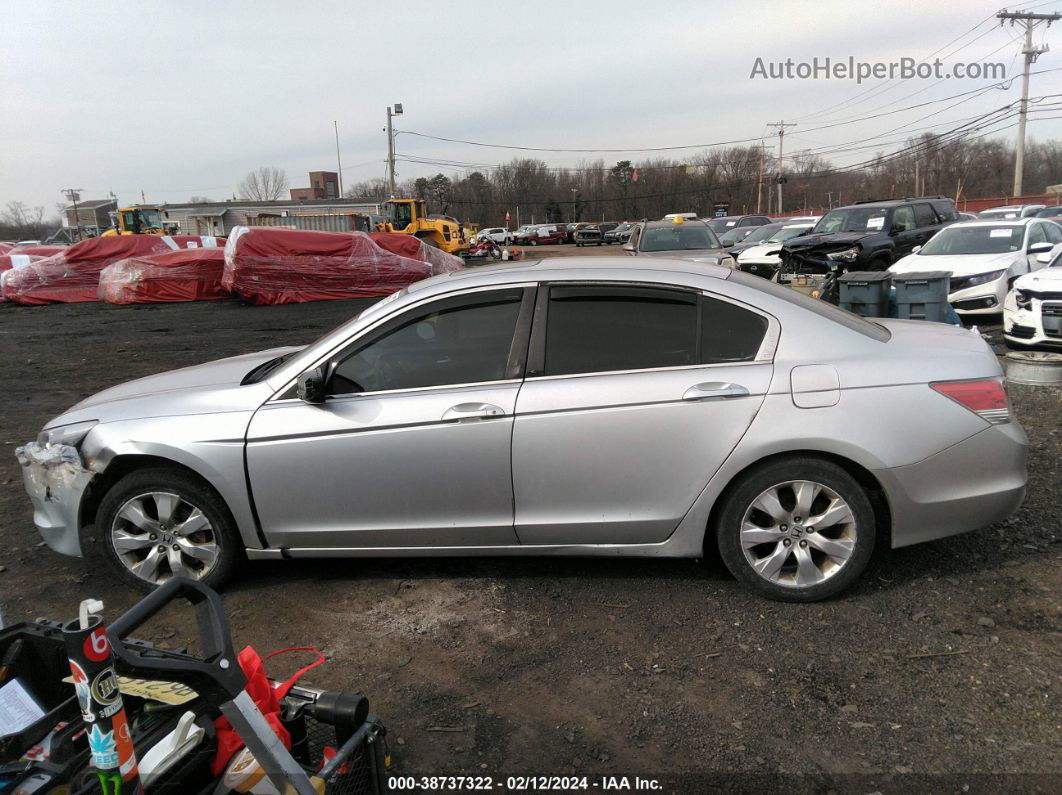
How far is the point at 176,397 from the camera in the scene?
12.6 ft

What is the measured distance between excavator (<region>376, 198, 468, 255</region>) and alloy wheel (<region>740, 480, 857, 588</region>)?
30.8 metres

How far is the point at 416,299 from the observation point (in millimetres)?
3734

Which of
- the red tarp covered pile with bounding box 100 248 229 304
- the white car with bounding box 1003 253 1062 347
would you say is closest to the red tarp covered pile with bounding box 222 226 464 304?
the red tarp covered pile with bounding box 100 248 229 304

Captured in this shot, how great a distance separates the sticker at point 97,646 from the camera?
59.3 inches

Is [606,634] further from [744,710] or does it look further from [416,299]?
[416,299]

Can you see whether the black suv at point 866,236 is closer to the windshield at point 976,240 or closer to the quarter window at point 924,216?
the quarter window at point 924,216

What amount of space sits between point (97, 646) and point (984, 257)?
512 inches

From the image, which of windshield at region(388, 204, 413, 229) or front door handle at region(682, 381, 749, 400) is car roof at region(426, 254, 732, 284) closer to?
front door handle at region(682, 381, 749, 400)

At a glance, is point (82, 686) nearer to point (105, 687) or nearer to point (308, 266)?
point (105, 687)

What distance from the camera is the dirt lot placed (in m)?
2.59

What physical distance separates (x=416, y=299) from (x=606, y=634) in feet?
6.14

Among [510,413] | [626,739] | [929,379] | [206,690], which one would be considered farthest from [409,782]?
[929,379]

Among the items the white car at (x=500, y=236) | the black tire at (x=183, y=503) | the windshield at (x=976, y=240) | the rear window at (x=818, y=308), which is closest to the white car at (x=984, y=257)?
the windshield at (x=976, y=240)

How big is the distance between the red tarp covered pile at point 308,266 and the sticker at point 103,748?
1956cm
